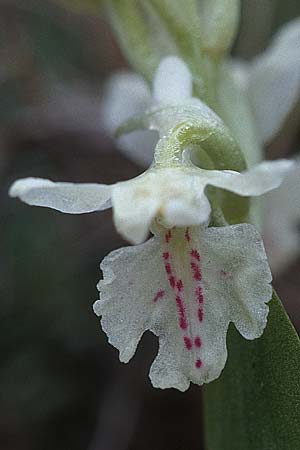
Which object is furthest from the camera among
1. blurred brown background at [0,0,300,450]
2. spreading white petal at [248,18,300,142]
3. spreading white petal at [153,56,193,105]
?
blurred brown background at [0,0,300,450]

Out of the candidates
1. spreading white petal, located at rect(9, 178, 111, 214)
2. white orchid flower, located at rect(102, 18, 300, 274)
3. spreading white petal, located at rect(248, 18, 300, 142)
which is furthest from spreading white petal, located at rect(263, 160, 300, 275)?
spreading white petal, located at rect(9, 178, 111, 214)

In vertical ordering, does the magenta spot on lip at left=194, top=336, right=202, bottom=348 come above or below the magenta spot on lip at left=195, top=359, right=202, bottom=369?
above

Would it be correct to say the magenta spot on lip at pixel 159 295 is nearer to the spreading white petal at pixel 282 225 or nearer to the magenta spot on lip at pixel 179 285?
the magenta spot on lip at pixel 179 285

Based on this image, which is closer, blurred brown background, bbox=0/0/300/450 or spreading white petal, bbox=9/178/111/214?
spreading white petal, bbox=9/178/111/214

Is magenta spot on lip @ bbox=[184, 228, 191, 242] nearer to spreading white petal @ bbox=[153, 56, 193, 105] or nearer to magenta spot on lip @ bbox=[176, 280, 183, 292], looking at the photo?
magenta spot on lip @ bbox=[176, 280, 183, 292]

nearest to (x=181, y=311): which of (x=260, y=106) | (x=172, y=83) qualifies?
(x=172, y=83)

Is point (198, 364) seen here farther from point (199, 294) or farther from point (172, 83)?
point (172, 83)
